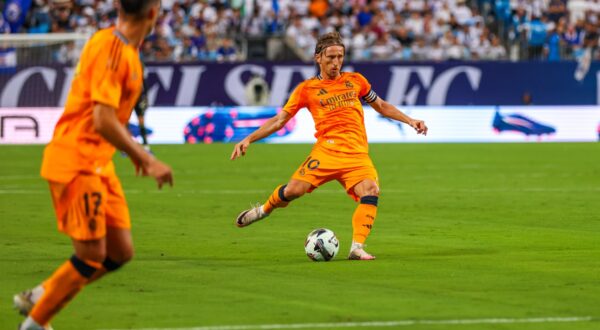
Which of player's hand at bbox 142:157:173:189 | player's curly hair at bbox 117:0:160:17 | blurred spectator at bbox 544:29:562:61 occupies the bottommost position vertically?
blurred spectator at bbox 544:29:562:61

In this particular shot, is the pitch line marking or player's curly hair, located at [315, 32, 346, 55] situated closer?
the pitch line marking

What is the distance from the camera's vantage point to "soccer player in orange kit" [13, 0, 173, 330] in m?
7.33

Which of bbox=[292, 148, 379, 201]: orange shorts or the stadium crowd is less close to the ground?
bbox=[292, 148, 379, 201]: orange shorts

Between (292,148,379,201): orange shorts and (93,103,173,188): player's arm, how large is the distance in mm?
5057

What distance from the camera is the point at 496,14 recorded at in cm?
4094

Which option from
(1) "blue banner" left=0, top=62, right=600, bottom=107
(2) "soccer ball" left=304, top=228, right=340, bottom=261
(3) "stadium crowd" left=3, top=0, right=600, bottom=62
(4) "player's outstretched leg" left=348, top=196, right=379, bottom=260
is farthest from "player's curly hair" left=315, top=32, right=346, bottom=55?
(3) "stadium crowd" left=3, top=0, right=600, bottom=62

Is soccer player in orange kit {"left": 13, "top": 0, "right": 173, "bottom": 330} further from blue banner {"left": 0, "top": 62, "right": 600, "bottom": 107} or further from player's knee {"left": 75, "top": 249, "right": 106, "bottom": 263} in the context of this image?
blue banner {"left": 0, "top": 62, "right": 600, "bottom": 107}

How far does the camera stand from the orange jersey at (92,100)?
7340 mm

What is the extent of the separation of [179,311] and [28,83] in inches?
1016

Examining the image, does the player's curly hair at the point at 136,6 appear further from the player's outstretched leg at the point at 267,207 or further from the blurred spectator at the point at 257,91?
the blurred spectator at the point at 257,91

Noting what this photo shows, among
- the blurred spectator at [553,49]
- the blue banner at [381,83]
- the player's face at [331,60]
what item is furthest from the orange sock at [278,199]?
the blurred spectator at [553,49]

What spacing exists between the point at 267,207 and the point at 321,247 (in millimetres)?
999

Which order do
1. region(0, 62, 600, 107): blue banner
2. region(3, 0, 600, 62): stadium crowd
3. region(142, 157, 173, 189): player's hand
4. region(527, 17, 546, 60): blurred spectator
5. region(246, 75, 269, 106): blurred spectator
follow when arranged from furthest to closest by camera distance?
region(527, 17, 546, 60): blurred spectator → region(3, 0, 600, 62): stadium crowd → region(246, 75, 269, 106): blurred spectator → region(0, 62, 600, 107): blue banner → region(142, 157, 173, 189): player's hand

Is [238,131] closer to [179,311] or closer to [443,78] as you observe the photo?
[443,78]
